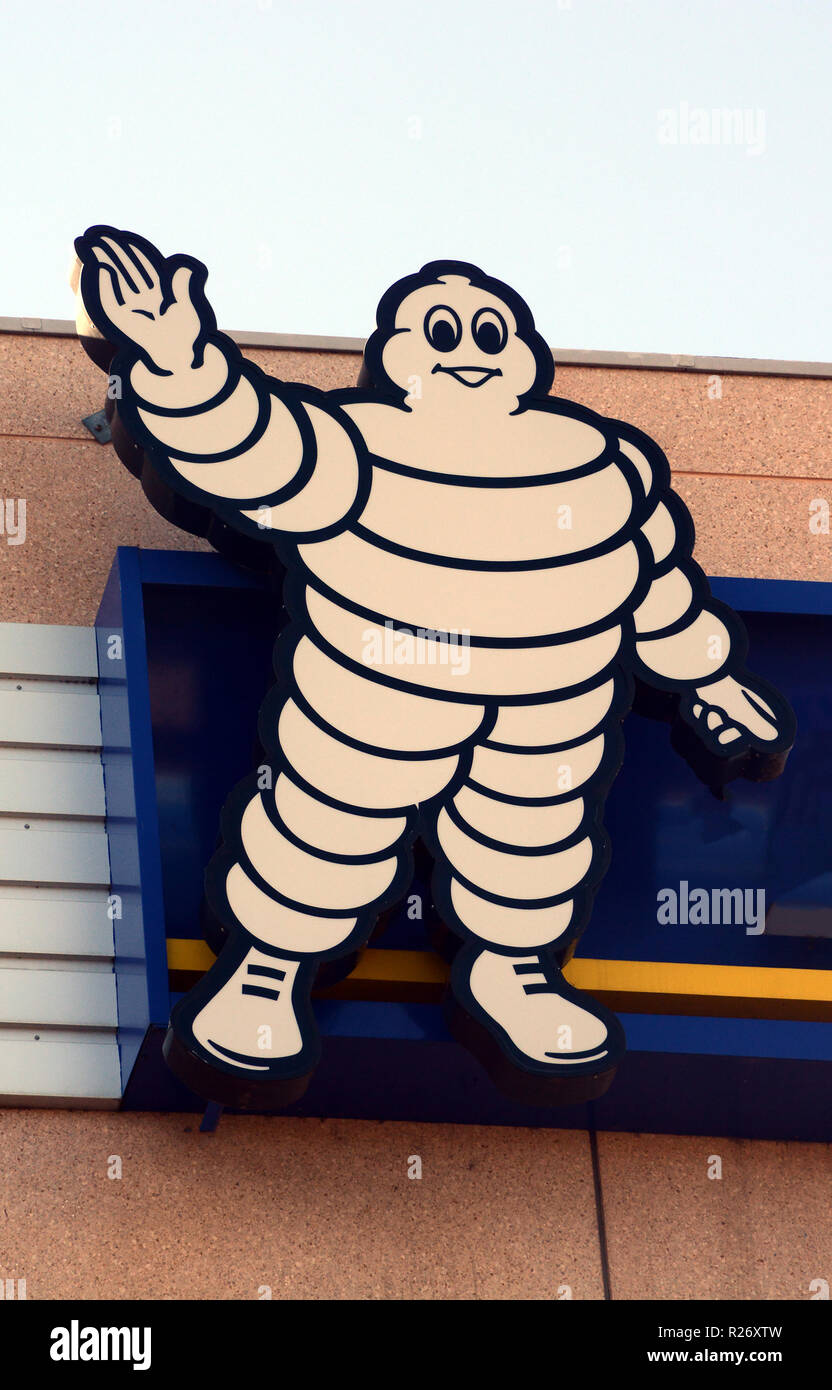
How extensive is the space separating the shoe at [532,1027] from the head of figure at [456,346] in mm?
2176

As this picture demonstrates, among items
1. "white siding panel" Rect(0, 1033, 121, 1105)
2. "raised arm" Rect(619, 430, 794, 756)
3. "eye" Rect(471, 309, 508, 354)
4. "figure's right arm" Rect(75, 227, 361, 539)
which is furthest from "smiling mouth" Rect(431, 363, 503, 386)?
"white siding panel" Rect(0, 1033, 121, 1105)

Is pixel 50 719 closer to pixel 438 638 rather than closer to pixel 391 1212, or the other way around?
pixel 438 638

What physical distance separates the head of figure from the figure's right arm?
0.36 m

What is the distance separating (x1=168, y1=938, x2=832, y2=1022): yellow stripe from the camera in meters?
4.77

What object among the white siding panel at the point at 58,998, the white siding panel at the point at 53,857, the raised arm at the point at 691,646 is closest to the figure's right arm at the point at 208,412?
the raised arm at the point at 691,646

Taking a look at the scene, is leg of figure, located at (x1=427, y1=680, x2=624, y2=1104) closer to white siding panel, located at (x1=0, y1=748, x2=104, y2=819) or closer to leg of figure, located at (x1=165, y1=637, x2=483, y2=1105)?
leg of figure, located at (x1=165, y1=637, x2=483, y2=1105)

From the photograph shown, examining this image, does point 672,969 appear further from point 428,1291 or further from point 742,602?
point 742,602

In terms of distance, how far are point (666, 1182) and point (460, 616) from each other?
6.78 ft

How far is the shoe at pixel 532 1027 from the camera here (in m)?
4.43

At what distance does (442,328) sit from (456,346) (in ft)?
0.29

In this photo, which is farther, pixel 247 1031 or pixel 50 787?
pixel 50 787

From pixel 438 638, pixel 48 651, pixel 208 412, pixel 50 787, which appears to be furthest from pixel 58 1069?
pixel 208 412

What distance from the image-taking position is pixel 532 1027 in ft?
14.8

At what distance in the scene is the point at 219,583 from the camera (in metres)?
5.59
